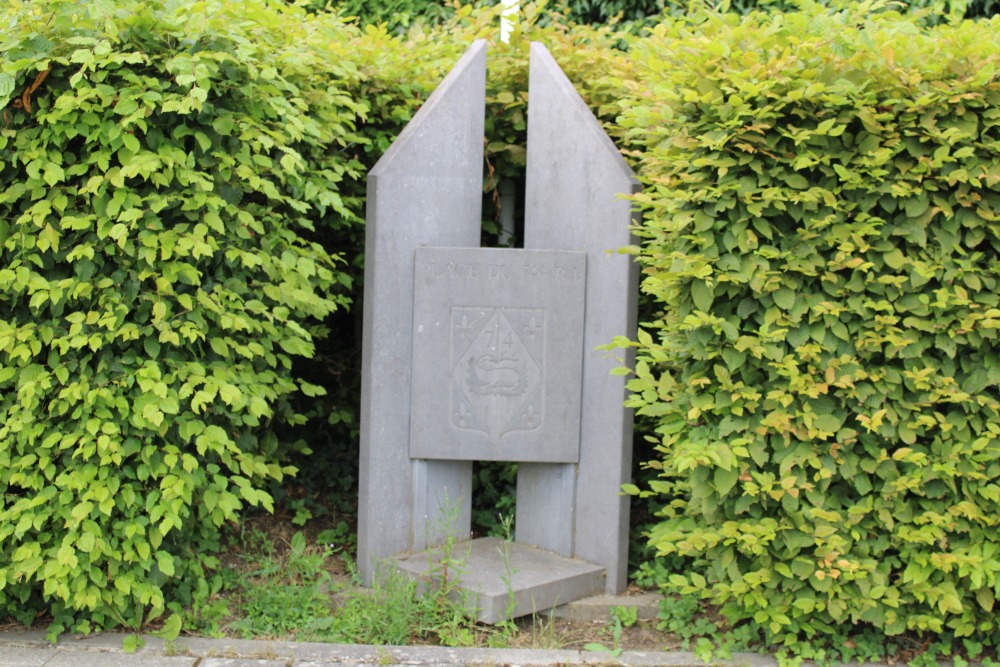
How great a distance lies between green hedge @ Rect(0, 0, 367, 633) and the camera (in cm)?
368

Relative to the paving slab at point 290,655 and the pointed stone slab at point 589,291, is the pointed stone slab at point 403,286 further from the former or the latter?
the paving slab at point 290,655

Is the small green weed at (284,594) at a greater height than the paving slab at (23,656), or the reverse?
the small green weed at (284,594)

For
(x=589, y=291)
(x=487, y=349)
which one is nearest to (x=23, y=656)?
(x=487, y=349)

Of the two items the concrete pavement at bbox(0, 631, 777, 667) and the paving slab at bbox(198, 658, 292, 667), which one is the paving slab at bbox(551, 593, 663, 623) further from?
the paving slab at bbox(198, 658, 292, 667)

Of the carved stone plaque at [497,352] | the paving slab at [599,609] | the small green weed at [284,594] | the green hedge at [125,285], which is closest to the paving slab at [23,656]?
the green hedge at [125,285]

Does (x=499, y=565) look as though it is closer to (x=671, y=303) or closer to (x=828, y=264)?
(x=671, y=303)

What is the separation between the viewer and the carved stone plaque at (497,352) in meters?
4.54

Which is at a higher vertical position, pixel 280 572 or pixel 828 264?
pixel 828 264

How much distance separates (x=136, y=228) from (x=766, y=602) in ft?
9.62

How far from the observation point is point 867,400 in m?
3.72

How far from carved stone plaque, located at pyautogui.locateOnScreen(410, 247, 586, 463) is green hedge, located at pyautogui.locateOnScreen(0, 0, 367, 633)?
0.72m

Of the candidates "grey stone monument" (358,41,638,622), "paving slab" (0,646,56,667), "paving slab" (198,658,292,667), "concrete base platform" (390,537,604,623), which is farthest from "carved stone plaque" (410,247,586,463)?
"paving slab" (0,646,56,667)

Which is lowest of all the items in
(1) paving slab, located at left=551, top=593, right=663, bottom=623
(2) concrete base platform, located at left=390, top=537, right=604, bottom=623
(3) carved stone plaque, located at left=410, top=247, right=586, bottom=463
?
(1) paving slab, located at left=551, top=593, right=663, bottom=623

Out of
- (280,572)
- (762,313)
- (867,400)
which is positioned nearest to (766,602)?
(867,400)
